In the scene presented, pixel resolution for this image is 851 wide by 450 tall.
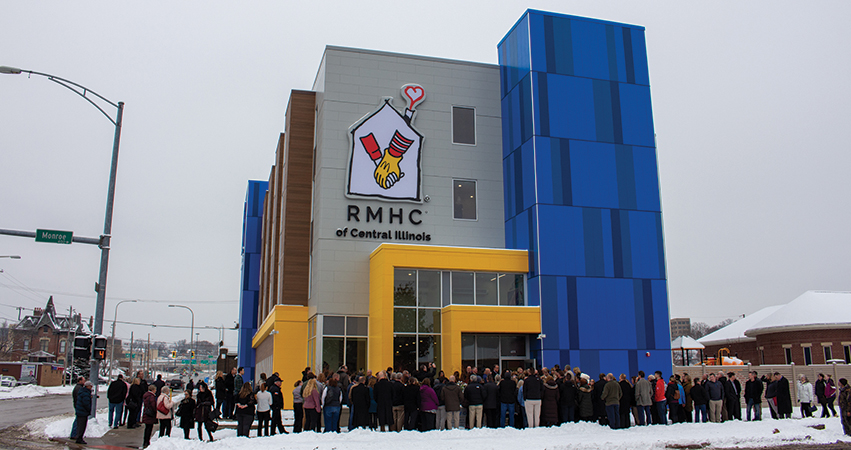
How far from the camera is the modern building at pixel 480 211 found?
27094 millimetres

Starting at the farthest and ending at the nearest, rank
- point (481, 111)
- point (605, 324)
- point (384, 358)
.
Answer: point (481, 111) < point (605, 324) < point (384, 358)

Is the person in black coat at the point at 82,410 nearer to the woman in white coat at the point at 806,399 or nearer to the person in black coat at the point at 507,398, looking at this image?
the person in black coat at the point at 507,398

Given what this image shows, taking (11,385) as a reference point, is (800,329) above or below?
above

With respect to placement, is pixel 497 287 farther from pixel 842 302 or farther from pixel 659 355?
pixel 842 302

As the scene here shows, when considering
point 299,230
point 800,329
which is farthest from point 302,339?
point 800,329

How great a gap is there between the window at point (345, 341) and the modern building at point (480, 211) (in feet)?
0.19

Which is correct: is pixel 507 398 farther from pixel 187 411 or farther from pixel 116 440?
pixel 116 440

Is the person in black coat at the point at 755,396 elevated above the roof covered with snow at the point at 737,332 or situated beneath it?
situated beneath

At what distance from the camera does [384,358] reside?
25766 mm

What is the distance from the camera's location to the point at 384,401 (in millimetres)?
18156

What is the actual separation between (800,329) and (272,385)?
45501 millimetres

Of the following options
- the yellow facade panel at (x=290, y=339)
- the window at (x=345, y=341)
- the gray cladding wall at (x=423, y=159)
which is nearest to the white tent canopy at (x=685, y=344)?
the gray cladding wall at (x=423, y=159)

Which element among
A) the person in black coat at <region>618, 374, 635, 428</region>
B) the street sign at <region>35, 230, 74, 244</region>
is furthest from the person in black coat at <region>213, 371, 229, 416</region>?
the person in black coat at <region>618, 374, 635, 428</region>

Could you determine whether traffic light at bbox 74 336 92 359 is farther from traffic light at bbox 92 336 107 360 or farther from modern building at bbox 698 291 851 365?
modern building at bbox 698 291 851 365
